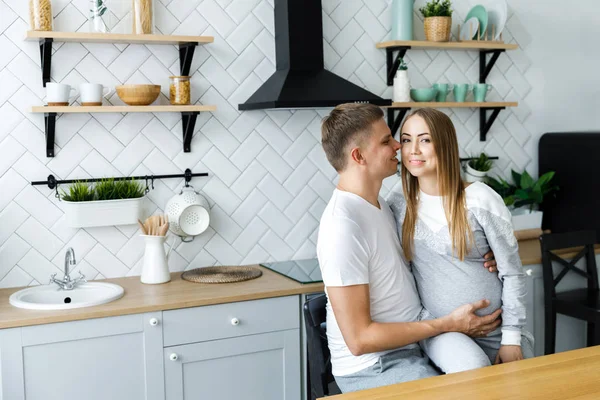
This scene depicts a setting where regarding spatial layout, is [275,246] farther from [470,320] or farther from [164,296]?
[470,320]

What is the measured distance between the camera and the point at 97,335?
270 cm

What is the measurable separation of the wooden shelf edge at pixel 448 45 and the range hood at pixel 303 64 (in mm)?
416

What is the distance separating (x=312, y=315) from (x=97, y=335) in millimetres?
851

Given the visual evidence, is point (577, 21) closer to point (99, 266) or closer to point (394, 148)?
point (394, 148)

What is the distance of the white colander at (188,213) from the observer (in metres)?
3.23

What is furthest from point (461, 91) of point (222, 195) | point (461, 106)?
point (222, 195)

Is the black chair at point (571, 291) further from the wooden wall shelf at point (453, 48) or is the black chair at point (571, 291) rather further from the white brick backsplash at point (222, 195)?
the white brick backsplash at point (222, 195)

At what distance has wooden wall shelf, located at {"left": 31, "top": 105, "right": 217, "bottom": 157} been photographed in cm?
294

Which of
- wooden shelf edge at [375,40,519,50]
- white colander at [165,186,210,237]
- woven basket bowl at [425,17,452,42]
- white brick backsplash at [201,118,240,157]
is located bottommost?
white colander at [165,186,210,237]

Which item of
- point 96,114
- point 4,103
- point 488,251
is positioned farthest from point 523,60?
point 4,103

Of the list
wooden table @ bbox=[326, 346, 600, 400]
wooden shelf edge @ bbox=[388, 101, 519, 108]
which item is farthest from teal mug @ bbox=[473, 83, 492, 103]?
wooden table @ bbox=[326, 346, 600, 400]

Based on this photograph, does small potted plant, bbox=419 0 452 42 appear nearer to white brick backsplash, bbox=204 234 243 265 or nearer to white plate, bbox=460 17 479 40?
white plate, bbox=460 17 479 40

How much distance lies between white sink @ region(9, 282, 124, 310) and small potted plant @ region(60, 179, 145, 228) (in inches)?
10.2

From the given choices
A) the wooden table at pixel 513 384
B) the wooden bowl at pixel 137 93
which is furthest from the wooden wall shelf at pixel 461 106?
the wooden table at pixel 513 384
